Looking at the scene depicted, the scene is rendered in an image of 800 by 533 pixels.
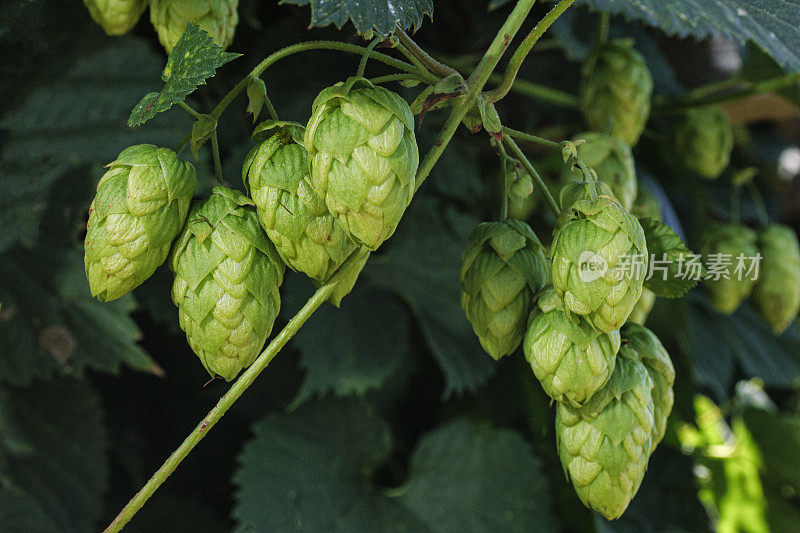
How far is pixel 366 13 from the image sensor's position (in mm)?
408

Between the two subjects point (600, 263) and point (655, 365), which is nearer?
point (600, 263)

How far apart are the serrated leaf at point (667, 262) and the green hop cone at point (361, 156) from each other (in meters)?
0.28

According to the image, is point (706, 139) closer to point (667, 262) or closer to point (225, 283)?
point (667, 262)

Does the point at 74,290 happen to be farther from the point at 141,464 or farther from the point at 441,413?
the point at 441,413

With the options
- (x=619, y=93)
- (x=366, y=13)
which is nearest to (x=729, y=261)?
(x=619, y=93)

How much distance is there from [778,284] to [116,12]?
39.2 inches

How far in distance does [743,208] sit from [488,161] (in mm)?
793

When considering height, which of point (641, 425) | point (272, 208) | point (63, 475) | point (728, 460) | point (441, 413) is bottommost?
point (728, 460)

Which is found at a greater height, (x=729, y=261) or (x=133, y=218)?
(x=133, y=218)

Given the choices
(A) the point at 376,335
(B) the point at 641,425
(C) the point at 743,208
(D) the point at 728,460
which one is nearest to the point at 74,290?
(A) the point at 376,335

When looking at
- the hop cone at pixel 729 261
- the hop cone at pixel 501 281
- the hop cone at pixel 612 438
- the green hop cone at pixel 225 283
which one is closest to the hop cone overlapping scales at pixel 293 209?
the green hop cone at pixel 225 283

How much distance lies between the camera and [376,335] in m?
0.99

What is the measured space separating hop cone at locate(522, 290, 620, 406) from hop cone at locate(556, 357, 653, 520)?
28 mm

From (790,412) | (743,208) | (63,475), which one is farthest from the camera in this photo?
(790,412)
